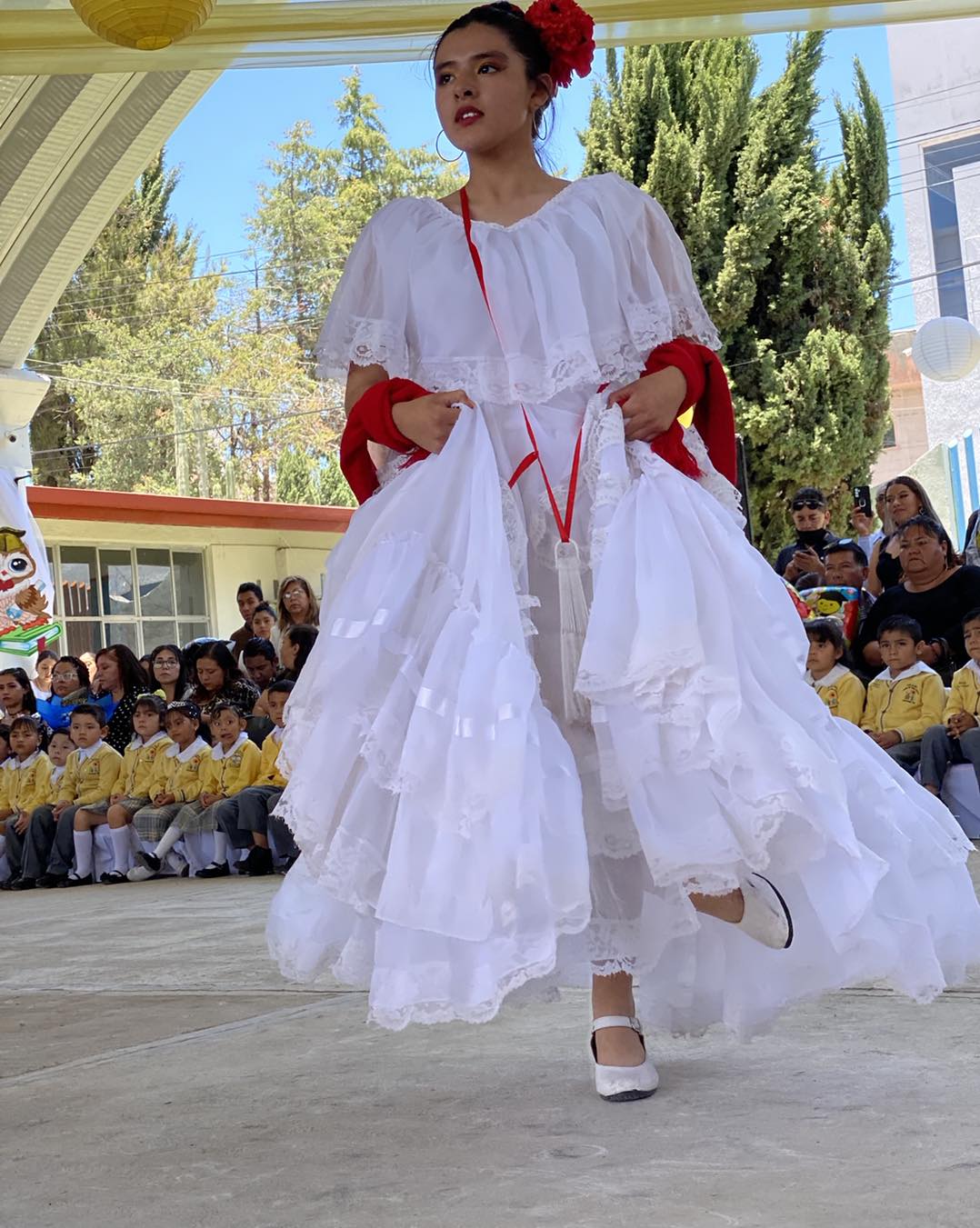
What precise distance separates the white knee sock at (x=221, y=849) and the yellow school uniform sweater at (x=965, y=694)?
10.7 feet

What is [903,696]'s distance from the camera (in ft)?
19.6

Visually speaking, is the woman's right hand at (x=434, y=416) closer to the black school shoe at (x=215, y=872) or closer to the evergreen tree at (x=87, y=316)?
the black school shoe at (x=215, y=872)

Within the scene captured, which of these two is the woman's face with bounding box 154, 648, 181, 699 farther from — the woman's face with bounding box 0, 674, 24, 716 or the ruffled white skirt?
the ruffled white skirt

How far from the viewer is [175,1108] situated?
2.24 metres

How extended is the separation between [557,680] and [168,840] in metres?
5.50

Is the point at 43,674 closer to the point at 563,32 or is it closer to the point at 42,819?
the point at 42,819

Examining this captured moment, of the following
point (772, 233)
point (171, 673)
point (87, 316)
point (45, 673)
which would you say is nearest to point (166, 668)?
point (171, 673)

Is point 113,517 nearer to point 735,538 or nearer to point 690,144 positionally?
point 690,144

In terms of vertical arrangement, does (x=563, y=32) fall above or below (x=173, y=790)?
above

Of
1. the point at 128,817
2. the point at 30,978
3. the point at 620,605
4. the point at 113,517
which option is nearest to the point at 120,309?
the point at 113,517

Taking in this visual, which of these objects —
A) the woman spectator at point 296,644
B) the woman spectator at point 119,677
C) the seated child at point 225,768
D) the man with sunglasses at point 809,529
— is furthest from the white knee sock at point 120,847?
the man with sunglasses at point 809,529

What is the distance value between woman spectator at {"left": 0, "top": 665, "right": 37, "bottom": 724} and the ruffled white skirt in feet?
23.1

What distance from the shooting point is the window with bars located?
60.8 feet

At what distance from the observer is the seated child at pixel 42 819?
25.7 ft
